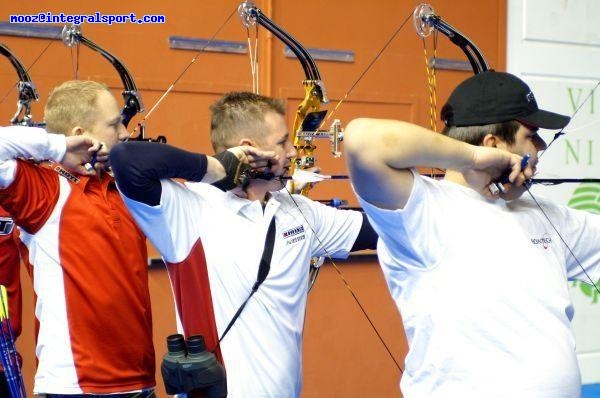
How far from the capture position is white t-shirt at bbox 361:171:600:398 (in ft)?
4.29

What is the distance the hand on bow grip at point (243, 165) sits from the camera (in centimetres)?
169

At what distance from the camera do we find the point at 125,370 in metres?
1.91

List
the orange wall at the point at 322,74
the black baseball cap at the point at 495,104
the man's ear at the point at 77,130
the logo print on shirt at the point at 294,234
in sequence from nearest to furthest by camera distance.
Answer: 1. the black baseball cap at the point at 495,104
2. the logo print on shirt at the point at 294,234
3. the man's ear at the point at 77,130
4. the orange wall at the point at 322,74

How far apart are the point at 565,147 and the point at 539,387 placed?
315 centimetres

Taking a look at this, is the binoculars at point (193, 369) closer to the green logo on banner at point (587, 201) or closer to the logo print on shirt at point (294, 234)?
the logo print on shirt at point (294, 234)

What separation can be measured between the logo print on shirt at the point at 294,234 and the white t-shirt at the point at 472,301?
1.48 ft

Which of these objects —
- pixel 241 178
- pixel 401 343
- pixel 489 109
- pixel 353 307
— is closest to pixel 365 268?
pixel 353 307

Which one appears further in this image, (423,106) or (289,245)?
(423,106)

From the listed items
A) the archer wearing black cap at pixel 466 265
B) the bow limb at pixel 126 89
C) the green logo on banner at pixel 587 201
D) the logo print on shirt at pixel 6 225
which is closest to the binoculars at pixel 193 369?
the archer wearing black cap at pixel 466 265

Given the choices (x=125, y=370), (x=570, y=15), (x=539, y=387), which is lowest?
(x=125, y=370)

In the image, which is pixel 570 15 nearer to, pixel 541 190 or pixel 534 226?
pixel 541 190

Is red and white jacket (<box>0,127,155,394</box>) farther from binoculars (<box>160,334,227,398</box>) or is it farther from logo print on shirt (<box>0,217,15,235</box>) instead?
binoculars (<box>160,334,227,398</box>)

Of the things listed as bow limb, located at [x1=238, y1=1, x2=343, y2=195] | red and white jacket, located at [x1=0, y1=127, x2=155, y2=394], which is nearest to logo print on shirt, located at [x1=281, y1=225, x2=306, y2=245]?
bow limb, located at [x1=238, y1=1, x2=343, y2=195]

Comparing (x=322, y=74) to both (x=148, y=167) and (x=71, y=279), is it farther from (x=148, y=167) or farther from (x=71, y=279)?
(x=148, y=167)
